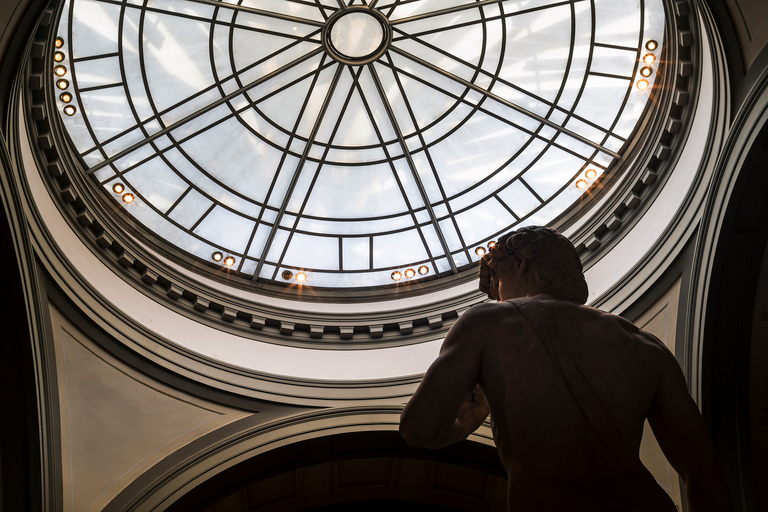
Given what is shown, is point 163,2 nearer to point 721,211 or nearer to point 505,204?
point 505,204

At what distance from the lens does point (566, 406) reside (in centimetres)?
346

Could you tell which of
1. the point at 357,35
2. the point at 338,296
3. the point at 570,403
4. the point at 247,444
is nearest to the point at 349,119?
the point at 357,35

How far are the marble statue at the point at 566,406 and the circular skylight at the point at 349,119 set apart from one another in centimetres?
931

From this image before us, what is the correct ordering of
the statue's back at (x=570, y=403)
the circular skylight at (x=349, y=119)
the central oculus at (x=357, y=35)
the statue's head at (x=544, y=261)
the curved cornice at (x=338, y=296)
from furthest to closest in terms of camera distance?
the central oculus at (x=357, y=35) < the circular skylight at (x=349, y=119) < the curved cornice at (x=338, y=296) < the statue's head at (x=544, y=261) < the statue's back at (x=570, y=403)

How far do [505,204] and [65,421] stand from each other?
29.6ft

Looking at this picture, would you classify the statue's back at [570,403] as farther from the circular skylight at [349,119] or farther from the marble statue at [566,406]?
the circular skylight at [349,119]

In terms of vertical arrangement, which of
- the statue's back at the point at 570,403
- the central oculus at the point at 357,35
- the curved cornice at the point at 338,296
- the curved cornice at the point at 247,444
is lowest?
the statue's back at the point at 570,403

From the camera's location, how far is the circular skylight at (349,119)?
39.2 ft

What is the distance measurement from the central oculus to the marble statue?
31.3 ft

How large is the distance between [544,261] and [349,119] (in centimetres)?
996

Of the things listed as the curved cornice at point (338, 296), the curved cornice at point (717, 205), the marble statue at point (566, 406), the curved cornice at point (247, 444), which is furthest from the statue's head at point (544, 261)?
the curved cornice at point (247, 444)

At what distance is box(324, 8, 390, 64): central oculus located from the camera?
1227 centimetres

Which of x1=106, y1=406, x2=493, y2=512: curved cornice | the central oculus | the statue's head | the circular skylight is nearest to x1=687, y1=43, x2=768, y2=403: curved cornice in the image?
x1=106, y1=406, x2=493, y2=512: curved cornice

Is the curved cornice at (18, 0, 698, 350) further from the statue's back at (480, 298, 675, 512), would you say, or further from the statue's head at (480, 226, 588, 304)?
the statue's back at (480, 298, 675, 512)
